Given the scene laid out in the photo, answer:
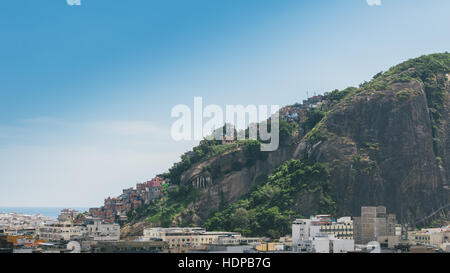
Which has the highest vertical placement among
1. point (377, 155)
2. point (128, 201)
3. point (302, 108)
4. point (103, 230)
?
point (302, 108)

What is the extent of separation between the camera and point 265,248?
37.2 metres

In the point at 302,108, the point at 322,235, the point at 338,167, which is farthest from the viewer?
the point at 302,108

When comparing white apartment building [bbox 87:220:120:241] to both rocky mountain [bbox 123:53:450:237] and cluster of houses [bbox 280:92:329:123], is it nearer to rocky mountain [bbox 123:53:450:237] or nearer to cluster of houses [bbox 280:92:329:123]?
rocky mountain [bbox 123:53:450:237]

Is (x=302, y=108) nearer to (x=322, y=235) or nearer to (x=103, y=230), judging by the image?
(x=103, y=230)

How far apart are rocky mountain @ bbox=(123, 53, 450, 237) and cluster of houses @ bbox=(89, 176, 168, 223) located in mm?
1432

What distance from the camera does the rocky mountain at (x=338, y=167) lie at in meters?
45.5

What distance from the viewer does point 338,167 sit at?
4662 centimetres

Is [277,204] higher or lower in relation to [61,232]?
higher

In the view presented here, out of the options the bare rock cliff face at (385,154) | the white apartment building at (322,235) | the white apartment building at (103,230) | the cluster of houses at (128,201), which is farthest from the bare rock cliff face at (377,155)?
the white apartment building at (103,230)

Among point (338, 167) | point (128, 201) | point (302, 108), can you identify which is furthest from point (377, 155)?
point (128, 201)

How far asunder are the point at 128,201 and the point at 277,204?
44.2ft
